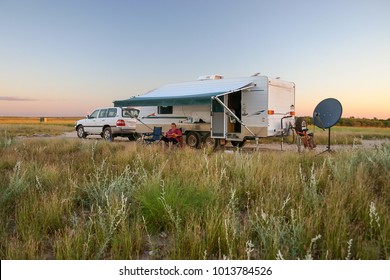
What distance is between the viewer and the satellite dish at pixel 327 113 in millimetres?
9070

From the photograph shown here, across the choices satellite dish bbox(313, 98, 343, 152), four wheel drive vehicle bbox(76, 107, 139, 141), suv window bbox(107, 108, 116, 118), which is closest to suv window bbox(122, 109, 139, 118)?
four wheel drive vehicle bbox(76, 107, 139, 141)

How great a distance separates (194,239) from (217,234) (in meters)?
0.24

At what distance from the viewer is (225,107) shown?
36.8 feet

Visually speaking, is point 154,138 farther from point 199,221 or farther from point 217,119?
point 199,221

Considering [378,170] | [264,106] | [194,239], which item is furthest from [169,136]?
[194,239]

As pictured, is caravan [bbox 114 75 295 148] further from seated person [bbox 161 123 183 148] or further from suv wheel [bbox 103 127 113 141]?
suv wheel [bbox 103 127 113 141]

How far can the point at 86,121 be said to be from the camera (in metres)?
18.4

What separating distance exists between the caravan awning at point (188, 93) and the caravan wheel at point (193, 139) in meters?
1.56

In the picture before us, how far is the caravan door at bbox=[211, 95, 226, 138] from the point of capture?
12414 mm

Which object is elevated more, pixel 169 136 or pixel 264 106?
pixel 264 106

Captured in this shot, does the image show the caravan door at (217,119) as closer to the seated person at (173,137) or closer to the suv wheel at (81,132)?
the seated person at (173,137)

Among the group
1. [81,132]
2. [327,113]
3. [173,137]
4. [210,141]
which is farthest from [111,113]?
[327,113]

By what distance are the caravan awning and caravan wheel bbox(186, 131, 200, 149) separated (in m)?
1.56
